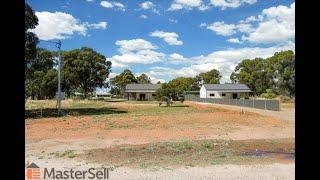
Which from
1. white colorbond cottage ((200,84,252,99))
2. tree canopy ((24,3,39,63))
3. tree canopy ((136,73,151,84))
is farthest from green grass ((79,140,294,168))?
tree canopy ((136,73,151,84))

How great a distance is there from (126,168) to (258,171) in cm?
282

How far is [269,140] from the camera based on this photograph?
14.0 m

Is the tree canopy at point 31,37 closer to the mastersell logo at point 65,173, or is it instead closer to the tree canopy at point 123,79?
the mastersell logo at point 65,173

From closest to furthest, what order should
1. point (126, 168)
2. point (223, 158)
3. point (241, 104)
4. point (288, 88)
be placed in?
point (126, 168)
point (223, 158)
point (241, 104)
point (288, 88)

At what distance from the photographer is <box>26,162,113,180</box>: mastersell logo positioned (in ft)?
25.4

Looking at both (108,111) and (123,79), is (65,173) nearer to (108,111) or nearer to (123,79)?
(108,111)

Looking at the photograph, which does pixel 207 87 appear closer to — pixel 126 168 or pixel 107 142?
pixel 107 142

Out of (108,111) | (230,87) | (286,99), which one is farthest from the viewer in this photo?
(230,87)

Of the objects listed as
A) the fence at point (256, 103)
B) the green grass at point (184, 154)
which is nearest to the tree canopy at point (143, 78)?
the fence at point (256, 103)

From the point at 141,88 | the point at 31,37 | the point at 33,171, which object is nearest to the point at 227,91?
the point at 141,88

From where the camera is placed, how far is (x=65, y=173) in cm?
820

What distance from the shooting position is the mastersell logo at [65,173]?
25.4 feet

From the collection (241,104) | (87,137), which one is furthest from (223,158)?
(241,104)
